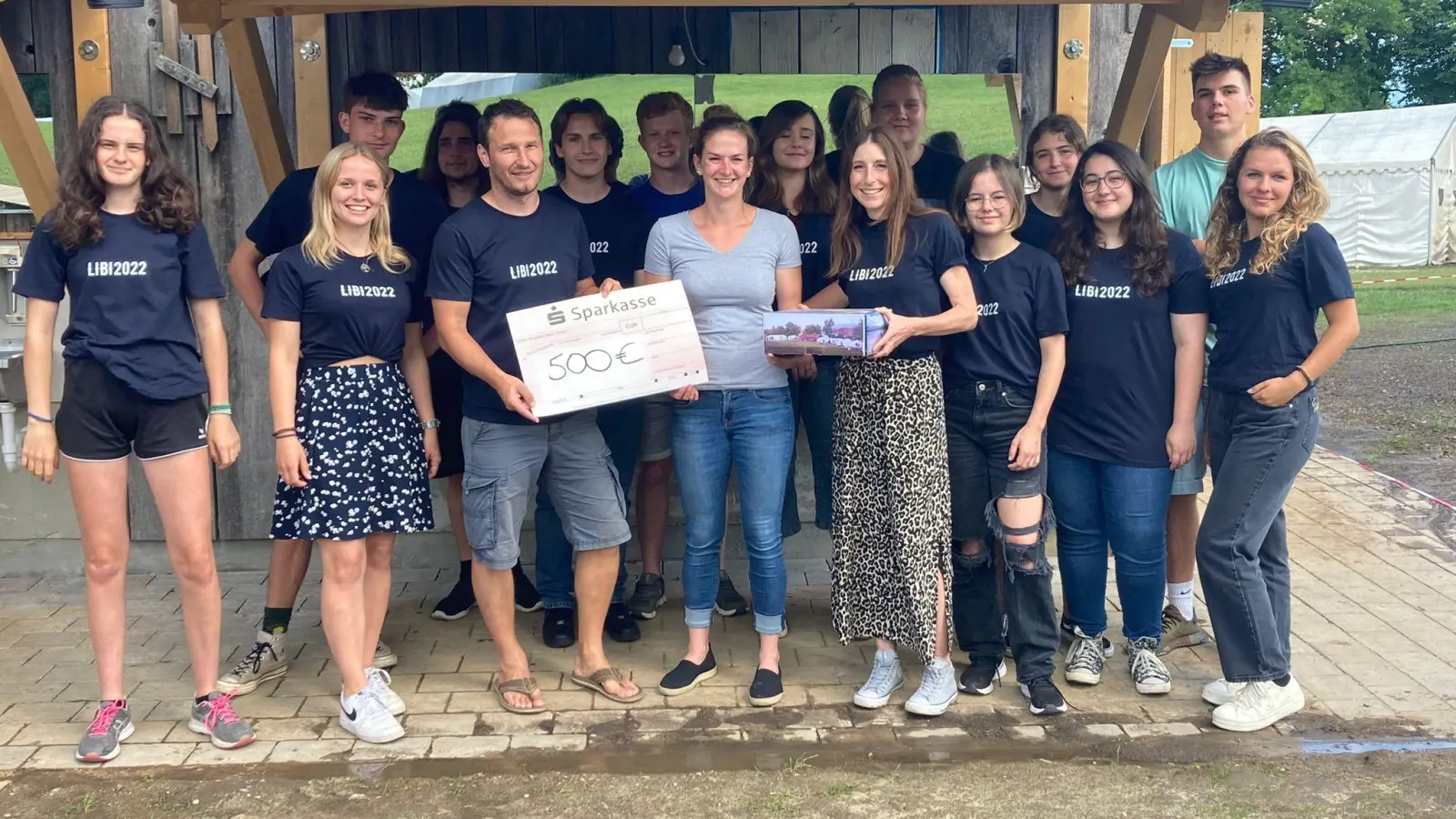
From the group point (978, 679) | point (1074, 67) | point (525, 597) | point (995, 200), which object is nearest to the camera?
point (995, 200)

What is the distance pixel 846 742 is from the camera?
408 cm

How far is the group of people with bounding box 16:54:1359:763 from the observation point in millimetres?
3939

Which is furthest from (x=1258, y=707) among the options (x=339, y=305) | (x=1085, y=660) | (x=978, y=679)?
(x=339, y=305)

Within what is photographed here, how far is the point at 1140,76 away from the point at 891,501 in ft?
7.50

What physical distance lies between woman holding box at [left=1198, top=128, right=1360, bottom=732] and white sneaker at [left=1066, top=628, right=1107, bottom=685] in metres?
0.44

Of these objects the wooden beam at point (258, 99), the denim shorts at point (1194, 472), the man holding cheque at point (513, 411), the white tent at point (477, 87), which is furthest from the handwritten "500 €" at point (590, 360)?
the white tent at point (477, 87)

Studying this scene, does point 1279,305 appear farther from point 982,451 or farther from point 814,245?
A: point 814,245

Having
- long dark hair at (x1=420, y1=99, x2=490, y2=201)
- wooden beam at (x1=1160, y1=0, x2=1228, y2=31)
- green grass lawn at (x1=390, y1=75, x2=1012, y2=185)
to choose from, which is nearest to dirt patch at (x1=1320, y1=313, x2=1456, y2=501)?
wooden beam at (x1=1160, y1=0, x2=1228, y2=31)

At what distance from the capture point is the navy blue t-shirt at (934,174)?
5.21m

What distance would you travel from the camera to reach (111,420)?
3.86m

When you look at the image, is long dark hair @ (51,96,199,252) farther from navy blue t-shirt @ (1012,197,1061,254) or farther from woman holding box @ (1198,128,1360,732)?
woman holding box @ (1198,128,1360,732)

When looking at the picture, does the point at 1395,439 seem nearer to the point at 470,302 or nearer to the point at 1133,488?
the point at 1133,488

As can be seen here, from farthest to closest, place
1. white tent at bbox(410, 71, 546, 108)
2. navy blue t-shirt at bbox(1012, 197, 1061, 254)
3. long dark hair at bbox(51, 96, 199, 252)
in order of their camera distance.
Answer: white tent at bbox(410, 71, 546, 108), navy blue t-shirt at bbox(1012, 197, 1061, 254), long dark hair at bbox(51, 96, 199, 252)

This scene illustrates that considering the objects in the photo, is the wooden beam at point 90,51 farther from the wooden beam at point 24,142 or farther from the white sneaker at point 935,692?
the white sneaker at point 935,692
